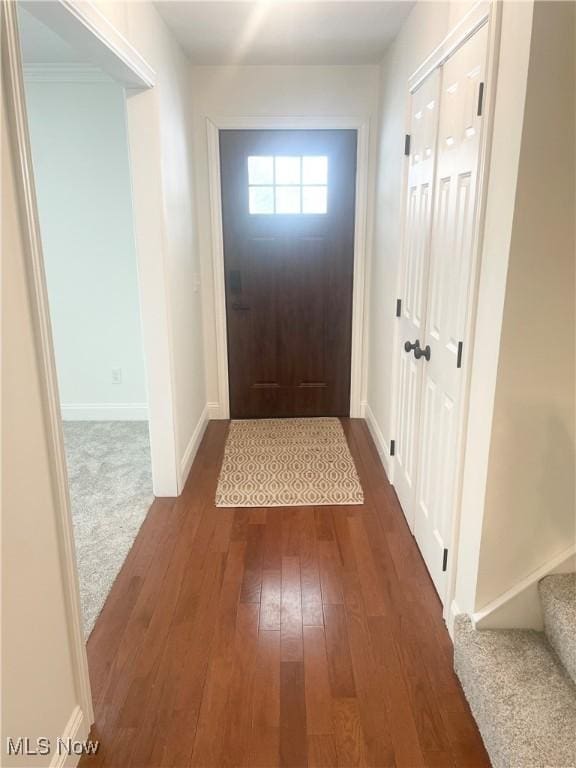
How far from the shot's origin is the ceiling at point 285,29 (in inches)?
102

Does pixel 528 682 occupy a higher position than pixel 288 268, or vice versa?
pixel 288 268

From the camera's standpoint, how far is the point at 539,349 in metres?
1.61

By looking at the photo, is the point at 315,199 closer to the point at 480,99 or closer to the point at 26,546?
the point at 480,99

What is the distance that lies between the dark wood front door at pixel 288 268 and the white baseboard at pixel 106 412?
2.46ft

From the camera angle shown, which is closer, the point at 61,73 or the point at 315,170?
the point at 61,73

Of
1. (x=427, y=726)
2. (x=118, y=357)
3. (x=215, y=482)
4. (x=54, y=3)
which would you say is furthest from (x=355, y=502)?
(x=54, y=3)

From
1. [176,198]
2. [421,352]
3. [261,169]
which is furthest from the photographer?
[261,169]

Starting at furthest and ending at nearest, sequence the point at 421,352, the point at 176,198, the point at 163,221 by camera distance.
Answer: the point at 176,198 → the point at 163,221 → the point at 421,352

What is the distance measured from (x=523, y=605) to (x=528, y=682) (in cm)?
25

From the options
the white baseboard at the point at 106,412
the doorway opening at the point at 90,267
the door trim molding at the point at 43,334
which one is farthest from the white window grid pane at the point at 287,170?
the door trim molding at the point at 43,334

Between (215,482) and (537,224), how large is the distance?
7.77 ft

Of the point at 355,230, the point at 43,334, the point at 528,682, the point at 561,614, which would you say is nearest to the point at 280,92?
the point at 355,230

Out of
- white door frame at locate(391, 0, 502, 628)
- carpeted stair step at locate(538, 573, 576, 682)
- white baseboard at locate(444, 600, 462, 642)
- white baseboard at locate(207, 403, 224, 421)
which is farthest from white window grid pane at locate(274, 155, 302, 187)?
carpeted stair step at locate(538, 573, 576, 682)

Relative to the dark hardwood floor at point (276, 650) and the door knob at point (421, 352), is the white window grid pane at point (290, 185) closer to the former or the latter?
the door knob at point (421, 352)
